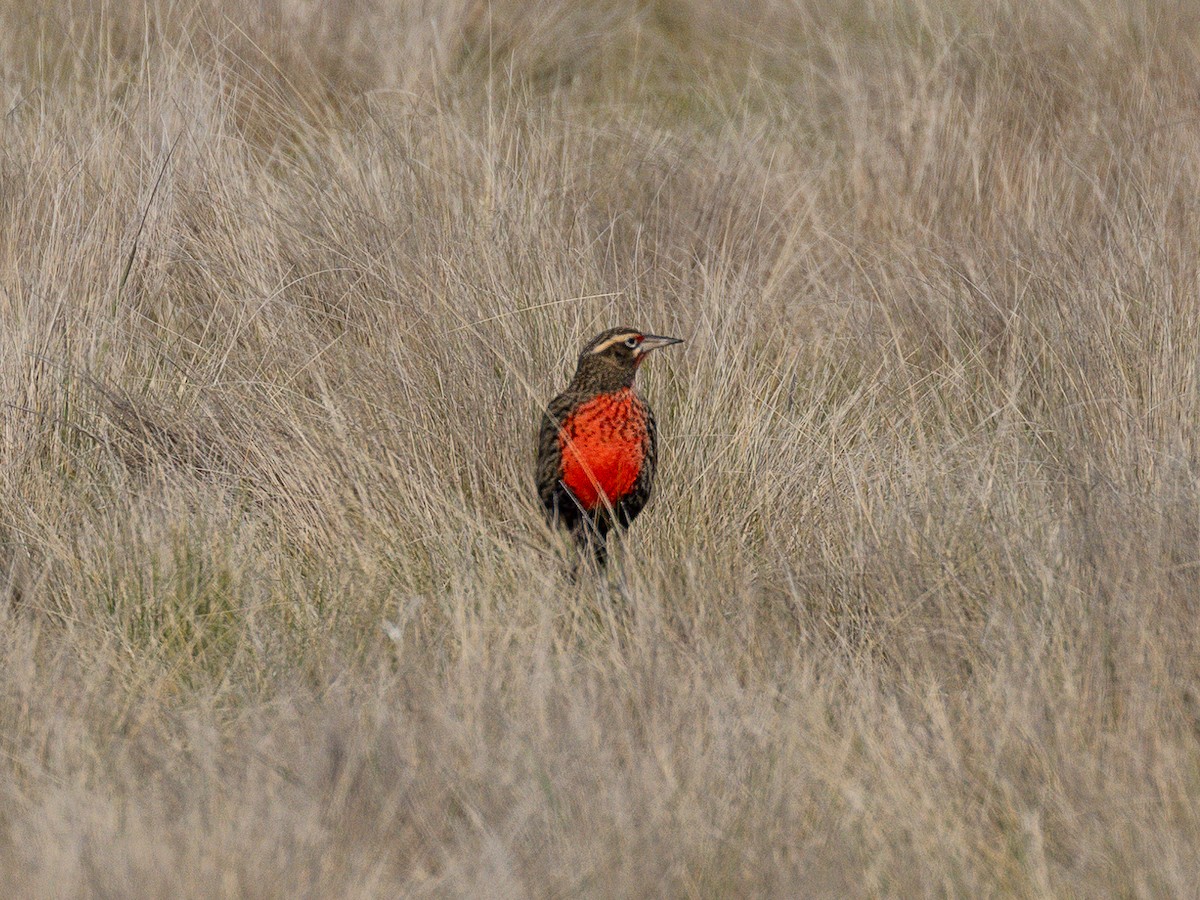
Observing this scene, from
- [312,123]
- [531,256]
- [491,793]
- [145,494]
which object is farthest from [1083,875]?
[312,123]

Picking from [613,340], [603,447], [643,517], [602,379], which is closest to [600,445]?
[603,447]

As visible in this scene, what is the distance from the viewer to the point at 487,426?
14.9 feet

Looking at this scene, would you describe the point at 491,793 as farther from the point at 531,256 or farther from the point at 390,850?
the point at 531,256

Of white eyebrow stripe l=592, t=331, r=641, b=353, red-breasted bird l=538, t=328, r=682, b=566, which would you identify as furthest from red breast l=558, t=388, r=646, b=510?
white eyebrow stripe l=592, t=331, r=641, b=353

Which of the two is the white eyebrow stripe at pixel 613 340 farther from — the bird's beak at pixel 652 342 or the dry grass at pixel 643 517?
the dry grass at pixel 643 517

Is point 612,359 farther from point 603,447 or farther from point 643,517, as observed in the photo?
point 643,517

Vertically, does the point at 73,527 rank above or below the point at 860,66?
below

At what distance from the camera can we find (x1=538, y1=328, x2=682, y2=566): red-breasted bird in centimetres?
396

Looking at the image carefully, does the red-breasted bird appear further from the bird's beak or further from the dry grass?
the dry grass

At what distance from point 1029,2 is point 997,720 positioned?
4.69 meters

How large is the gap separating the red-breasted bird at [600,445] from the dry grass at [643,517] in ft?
0.48

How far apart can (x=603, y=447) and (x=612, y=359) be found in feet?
0.83

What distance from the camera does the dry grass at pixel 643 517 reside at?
9.56ft

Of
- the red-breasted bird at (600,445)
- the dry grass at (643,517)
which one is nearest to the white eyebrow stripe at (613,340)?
the red-breasted bird at (600,445)
